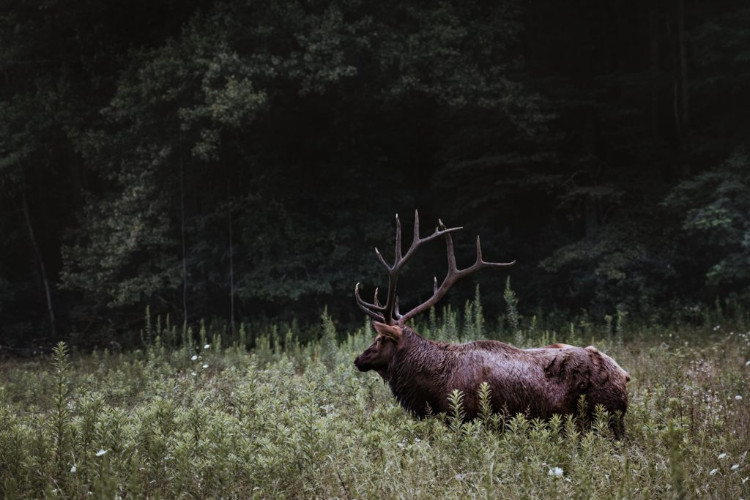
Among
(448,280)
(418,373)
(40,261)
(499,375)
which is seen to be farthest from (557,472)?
(40,261)

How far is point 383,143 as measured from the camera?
15.6 m

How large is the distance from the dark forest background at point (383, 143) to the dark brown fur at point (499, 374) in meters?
7.74

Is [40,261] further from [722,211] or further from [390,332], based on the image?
[722,211]

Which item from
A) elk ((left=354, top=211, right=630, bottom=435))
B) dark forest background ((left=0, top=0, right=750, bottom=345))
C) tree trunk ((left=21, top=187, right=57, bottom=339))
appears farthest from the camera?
tree trunk ((left=21, top=187, right=57, bottom=339))

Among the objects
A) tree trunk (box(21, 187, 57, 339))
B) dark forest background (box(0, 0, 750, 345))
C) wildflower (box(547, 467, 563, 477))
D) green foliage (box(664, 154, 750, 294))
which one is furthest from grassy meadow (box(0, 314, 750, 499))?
tree trunk (box(21, 187, 57, 339))

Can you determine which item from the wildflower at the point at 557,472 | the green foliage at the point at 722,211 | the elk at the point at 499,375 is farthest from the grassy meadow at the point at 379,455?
the green foliage at the point at 722,211

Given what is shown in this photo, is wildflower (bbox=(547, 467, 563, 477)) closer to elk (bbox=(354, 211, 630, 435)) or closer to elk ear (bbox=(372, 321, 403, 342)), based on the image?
elk (bbox=(354, 211, 630, 435))

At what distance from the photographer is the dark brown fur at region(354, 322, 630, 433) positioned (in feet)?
13.5

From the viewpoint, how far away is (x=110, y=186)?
1881cm

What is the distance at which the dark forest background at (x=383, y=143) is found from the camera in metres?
12.0

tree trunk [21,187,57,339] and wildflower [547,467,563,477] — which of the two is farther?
tree trunk [21,187,57,339]

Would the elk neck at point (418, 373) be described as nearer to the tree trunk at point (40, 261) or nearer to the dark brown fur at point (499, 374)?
the dark brown fur at point (499, 374)

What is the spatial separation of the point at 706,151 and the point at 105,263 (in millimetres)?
12687

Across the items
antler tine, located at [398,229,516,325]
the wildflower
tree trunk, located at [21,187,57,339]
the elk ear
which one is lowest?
tree trunk, located at [21,187,57,339]
